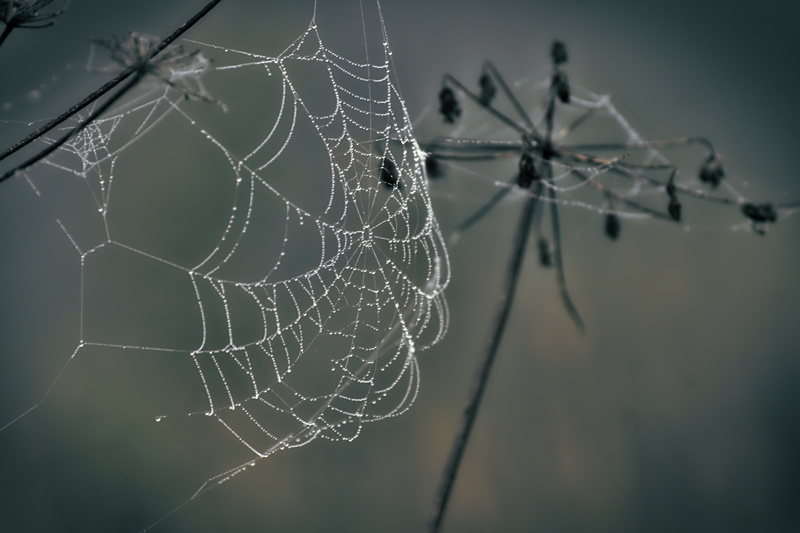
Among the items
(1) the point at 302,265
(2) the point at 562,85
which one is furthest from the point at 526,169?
(1) the point at 302,265

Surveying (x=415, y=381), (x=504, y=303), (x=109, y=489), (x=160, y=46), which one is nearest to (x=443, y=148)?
(x=504, y=303)

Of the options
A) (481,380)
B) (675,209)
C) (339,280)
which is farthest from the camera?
(339,280)

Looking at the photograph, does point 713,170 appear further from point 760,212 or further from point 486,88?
point 486,88

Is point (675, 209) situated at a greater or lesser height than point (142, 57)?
greater

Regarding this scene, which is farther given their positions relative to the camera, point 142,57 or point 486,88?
point 486,88

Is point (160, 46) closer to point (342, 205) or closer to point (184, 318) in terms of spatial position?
point (342, 205)

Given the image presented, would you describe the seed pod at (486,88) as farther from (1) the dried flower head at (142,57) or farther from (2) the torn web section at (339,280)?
(1) the dried flower head at (142,57)

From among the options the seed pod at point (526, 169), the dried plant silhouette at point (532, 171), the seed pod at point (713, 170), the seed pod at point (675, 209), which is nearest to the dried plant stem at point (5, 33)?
the dried plant silhouette at point (532, 171)

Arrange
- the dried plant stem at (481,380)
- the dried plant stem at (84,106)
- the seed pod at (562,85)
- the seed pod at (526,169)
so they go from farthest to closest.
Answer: the seed pod at (562,85) → the seed pod at (526,169) → the dried plant stem at (481,380) → the dried plant stem at (84,106)

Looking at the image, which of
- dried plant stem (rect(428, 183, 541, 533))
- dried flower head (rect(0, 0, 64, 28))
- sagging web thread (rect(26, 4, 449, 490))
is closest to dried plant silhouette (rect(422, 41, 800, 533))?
dried plant stem (rect(428, 183, 541, 533))

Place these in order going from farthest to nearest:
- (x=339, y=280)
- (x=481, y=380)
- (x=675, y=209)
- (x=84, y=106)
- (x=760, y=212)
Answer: (x=339, y=280)
(x=760, y=212)
(x=675, y=209)
(x=481, y=380)
(x=84, y=106)

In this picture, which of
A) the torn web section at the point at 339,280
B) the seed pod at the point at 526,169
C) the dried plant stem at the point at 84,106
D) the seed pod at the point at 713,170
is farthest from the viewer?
the torn web section at the point at 339,280
